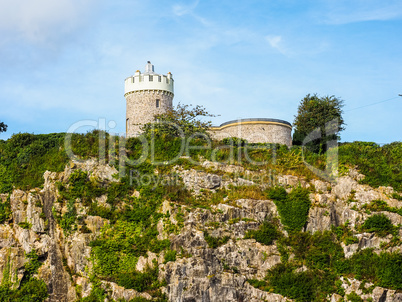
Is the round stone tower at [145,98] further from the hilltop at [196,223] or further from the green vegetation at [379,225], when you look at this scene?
the green vegetation at [379,225]

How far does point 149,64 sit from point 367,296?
81.4 ft

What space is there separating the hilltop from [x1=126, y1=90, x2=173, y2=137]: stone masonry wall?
6.36 metres

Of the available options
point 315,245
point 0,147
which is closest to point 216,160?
point 315,245

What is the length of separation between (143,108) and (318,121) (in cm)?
1344

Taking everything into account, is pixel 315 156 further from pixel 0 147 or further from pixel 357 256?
pixel 0 147

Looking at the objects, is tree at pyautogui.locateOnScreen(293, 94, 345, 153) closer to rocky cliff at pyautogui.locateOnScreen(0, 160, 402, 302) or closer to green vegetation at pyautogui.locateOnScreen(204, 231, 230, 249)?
rocky cliff at pyautogui.locateOnScreen(0, 160, 402, 302)

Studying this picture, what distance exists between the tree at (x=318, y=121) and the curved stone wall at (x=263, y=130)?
1.19 meters

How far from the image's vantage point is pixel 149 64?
42.2 meters

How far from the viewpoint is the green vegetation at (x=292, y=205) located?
29516mm

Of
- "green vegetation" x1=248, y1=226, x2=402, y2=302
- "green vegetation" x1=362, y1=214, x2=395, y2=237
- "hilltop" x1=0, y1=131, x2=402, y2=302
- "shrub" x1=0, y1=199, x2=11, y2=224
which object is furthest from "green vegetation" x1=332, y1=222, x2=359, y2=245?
"shrub" x1=0, y1=199, x2=11, y2=224

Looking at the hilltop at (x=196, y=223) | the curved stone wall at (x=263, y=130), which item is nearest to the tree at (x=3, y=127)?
the hilltop at (x=196, y=223)

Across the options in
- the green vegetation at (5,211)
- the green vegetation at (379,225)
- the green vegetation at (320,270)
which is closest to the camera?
the green vegetation at (320,270)

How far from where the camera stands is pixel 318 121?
3841cm

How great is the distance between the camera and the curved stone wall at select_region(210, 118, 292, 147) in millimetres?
38969
